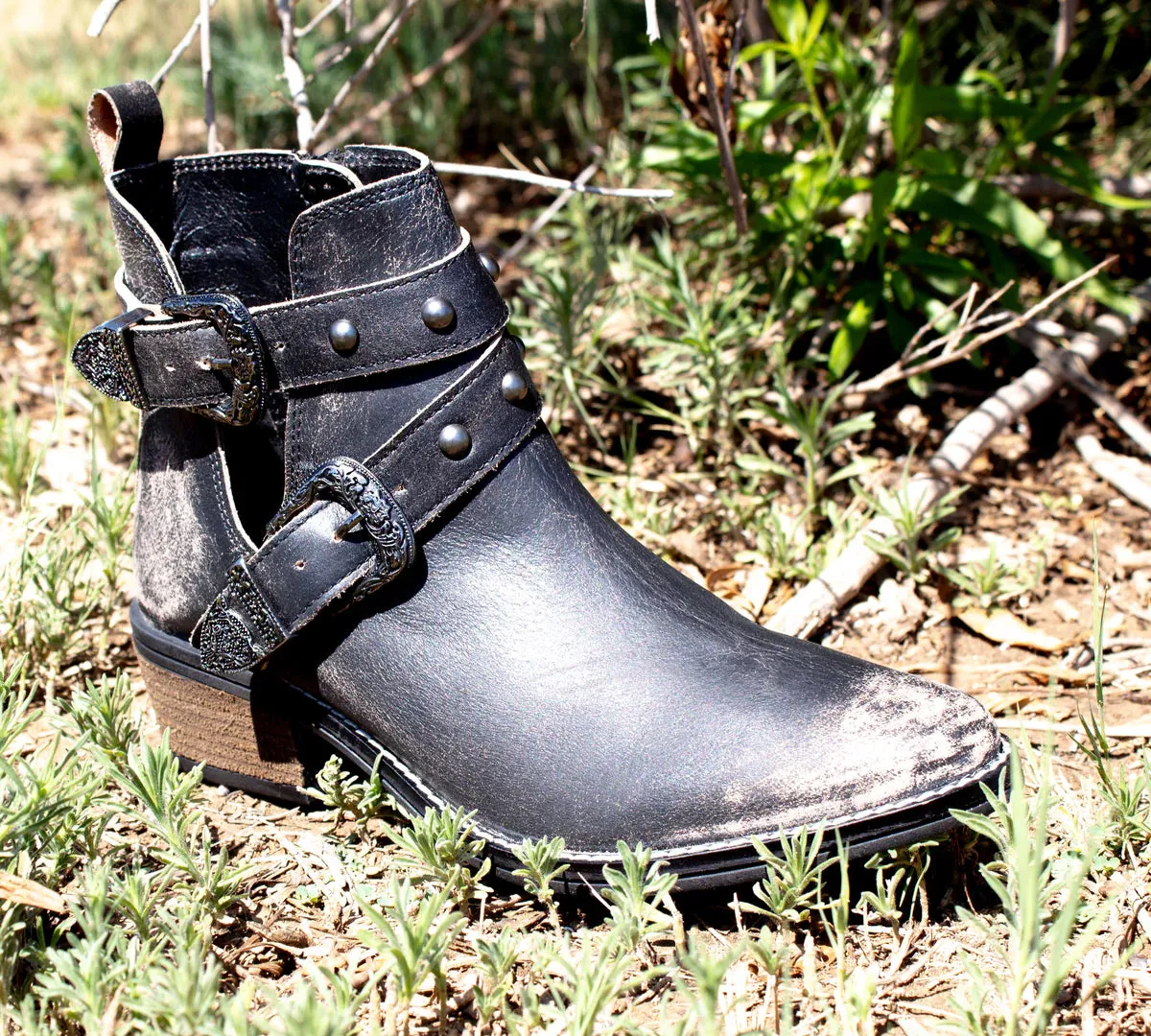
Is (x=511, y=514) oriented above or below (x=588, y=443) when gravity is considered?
above

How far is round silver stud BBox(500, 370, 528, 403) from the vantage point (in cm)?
143

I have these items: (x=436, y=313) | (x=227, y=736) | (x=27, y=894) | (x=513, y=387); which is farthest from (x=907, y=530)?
(x=27, y=894)

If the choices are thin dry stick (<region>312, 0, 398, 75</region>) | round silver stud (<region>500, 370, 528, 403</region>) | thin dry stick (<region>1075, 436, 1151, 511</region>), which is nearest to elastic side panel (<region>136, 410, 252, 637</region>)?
round silver stud (<region>500, 370, 528, 403</region>)

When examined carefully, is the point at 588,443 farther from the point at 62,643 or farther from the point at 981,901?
the point at 981,901

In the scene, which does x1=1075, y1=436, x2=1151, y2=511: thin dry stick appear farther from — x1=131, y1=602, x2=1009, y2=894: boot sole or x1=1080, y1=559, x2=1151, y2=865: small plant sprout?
x1=131, y1=602, x2=1009, y2=894: boot sole

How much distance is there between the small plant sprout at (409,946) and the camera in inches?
46.6

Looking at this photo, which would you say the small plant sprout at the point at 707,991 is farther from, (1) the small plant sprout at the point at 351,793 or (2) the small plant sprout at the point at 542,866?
(1) the small plant sprout at the point at 351,793

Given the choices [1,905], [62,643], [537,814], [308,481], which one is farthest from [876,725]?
[62,643]

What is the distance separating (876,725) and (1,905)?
3.28 feet

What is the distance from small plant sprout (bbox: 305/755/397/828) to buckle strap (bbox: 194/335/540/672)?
201 mm

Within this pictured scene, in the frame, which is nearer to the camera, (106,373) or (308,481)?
(308,481)

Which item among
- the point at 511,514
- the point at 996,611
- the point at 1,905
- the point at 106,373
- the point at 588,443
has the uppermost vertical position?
the point at 106,373

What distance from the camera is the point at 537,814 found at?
4.58 feet

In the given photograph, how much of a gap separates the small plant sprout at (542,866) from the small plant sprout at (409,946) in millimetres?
104
